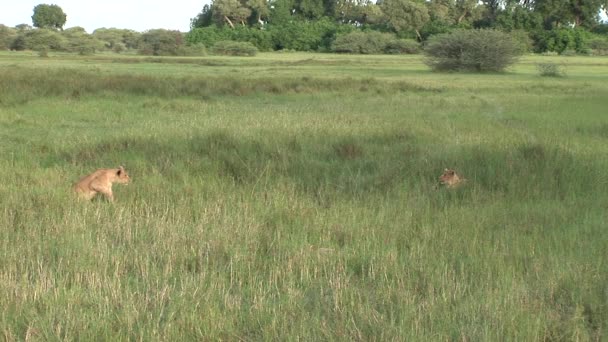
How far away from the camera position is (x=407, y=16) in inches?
3000

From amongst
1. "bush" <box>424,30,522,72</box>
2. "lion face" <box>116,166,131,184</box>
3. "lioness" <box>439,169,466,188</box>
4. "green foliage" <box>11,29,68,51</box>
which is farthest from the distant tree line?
"lion face" <box>116,166,131,184</box>

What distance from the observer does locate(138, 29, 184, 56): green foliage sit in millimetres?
64562

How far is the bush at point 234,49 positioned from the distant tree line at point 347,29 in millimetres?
99

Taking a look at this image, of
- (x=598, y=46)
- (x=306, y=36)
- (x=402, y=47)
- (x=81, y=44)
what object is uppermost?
(x=306, y=36)

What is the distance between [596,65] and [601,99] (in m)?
30.2

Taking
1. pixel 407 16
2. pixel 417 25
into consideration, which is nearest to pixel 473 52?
pixel 417 25

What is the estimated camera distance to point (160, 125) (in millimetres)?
12852

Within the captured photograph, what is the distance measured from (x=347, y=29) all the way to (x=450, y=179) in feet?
232

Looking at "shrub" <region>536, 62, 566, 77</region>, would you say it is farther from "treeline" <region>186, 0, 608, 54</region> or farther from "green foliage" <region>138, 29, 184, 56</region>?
"green foliage" <region>138, 29, 184, 56</region>

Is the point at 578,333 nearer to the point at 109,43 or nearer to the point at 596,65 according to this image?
the point at 596,65

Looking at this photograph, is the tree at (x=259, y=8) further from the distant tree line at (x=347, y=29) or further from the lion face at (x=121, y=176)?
the lion face at (x=121, y=176)

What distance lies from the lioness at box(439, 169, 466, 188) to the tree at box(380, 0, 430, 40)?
228 ft

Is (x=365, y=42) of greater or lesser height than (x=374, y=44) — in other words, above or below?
above

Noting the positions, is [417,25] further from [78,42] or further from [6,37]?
[6,37]
